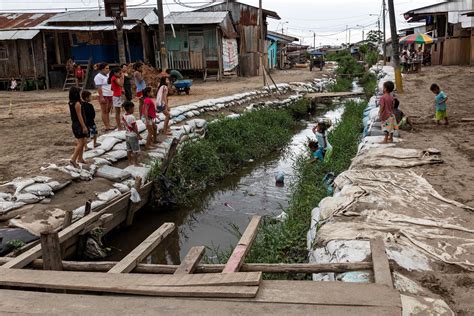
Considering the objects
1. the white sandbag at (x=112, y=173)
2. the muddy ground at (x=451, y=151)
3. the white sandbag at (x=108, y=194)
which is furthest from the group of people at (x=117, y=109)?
the muddy ground at (x=451, y=151)

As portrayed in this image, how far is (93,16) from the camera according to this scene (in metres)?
19.0

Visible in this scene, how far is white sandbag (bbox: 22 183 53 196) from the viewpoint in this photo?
532 centimetres

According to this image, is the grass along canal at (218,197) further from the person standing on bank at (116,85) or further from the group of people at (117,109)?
the person standing on bank at (116,85)

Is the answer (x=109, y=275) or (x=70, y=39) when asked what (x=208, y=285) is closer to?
(x=109, y=275)

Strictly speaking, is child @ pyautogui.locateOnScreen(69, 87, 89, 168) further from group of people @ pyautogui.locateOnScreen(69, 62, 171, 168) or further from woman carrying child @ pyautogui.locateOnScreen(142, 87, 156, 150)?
woman carrying child @ pyautogui.locateOnScreen(142, 87, 156, 150)

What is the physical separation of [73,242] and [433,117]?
7.10 metres

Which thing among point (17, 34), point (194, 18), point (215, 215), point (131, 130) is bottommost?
point (215, 215)

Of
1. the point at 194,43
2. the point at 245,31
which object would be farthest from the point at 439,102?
the point at 245,31

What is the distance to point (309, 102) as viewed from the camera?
51.8 ft

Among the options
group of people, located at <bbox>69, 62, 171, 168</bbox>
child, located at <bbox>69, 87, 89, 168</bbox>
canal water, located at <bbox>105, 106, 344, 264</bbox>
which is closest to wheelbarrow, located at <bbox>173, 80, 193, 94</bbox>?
group of people, located at <bbox>69, 62, 171, 168</bbox>

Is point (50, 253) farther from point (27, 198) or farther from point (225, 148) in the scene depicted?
point (225, 148)

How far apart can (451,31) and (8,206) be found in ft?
76.7

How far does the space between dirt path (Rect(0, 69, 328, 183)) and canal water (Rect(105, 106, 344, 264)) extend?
1.64 meters

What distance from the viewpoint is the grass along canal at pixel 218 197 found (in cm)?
593
